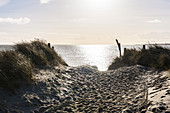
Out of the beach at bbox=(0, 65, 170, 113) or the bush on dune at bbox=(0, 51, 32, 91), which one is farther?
the bush on dune at bbox=(0, 51, 32, 91)

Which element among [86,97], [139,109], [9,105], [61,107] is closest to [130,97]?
[139,109]

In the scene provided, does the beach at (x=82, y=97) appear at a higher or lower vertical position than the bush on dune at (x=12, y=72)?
lower

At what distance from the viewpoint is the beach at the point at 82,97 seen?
5.12 meters

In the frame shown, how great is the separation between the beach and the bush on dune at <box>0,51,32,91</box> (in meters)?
0.28

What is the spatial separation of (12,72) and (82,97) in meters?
3.07

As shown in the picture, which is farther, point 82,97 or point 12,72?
point 82,97

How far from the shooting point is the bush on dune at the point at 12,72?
5804mm

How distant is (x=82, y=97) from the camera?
22.4 ft

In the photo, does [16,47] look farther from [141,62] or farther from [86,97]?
[141,62]

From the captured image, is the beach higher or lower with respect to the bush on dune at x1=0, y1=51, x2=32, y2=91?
lower

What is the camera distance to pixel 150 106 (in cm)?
489

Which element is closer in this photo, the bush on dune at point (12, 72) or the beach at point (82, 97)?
the beach at point (82, 97)

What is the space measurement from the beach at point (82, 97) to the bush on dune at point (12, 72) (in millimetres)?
284

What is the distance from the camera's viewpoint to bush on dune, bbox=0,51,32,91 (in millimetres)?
5804
